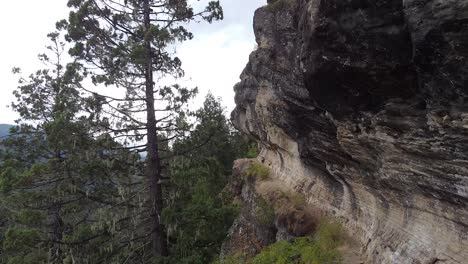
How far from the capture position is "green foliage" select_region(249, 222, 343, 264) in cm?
1058

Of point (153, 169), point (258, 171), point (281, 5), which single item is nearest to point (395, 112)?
point (281, 5)

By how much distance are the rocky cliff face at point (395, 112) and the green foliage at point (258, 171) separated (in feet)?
30.0

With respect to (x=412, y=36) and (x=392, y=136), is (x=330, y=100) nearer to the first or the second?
(x=392, y=136)

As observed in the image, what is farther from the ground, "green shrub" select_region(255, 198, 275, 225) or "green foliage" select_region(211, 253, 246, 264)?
"green shrub" select_region(255, 198, 275, 225)

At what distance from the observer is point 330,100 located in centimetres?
811

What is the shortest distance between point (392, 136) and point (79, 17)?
420 inches

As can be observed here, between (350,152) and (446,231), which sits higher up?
(350,152)

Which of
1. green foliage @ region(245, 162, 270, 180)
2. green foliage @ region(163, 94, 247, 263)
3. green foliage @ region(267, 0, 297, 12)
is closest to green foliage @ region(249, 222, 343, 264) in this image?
green foliage @ region(163, 94, 247, 263)

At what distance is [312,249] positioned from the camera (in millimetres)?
11078

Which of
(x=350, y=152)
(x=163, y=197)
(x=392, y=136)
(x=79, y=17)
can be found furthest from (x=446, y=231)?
(x=79, y=17)

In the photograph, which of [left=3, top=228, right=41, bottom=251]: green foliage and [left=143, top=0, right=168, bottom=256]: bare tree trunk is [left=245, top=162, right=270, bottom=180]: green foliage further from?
[left=3, top=228, right=41, bottom=251]: green foliage

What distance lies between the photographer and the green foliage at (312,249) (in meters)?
10.6

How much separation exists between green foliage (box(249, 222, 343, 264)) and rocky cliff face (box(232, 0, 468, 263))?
768 mm

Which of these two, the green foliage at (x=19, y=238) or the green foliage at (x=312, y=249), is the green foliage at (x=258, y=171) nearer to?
the green foliage at (x=312, y=249)
